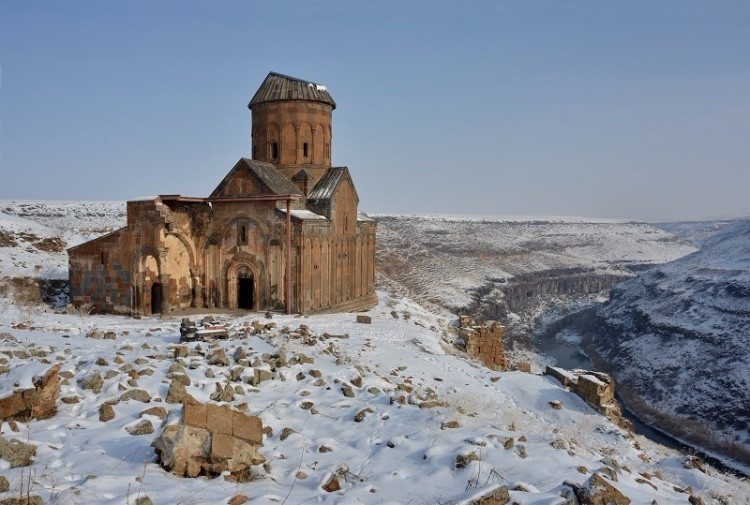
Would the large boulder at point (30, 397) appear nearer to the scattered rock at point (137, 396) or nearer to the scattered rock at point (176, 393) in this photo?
the scattered rock at point (137, 396)

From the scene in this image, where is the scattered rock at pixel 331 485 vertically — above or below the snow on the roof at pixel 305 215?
below

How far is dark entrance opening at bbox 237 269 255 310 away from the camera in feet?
62.7

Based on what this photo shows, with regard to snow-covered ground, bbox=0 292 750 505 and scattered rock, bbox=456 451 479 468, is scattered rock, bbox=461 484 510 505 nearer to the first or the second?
snow-covered ground, bbox=0 292 750 505

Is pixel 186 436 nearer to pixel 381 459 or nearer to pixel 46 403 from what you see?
pixel 381 459

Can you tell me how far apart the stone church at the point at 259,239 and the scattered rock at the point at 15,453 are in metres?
12.9

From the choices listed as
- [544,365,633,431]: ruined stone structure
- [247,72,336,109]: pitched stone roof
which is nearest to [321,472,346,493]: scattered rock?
[544,365,633,431]: ruined stone structure

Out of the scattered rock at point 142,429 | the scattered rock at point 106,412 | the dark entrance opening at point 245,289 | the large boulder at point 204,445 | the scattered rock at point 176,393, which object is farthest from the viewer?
the dark entrance opening at point 245,289

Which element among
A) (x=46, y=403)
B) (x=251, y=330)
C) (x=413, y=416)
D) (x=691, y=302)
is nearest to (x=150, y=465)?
(x=46, y=403)

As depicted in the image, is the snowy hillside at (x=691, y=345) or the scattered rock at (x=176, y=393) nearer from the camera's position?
the scattered rock at (x=176, y=393)

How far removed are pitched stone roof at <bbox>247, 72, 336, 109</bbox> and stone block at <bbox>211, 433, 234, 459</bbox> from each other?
740 inches

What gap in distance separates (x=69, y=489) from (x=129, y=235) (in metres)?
14.5

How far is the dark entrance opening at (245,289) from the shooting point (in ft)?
62.7

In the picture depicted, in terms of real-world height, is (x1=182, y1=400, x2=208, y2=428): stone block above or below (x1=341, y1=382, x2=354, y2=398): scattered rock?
above

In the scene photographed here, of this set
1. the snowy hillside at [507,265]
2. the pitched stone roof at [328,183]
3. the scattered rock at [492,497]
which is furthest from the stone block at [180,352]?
the snowy hillside at [507,265]
